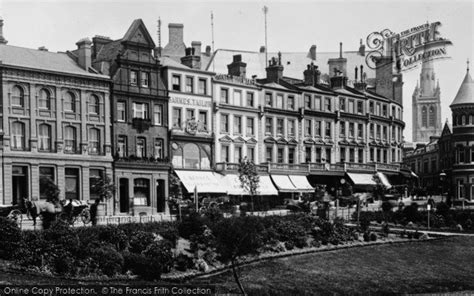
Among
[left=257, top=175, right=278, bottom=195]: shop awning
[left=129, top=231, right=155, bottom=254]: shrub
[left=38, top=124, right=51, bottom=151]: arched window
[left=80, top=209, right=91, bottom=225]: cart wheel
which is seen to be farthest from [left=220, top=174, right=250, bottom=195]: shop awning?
[left=129, top=231, right=155, bottom=254]: shrub

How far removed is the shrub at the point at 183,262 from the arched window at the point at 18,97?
86.7 ft

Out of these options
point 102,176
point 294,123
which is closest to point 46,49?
point 102,176

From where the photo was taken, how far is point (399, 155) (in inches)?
3556

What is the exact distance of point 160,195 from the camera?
62.9 meters

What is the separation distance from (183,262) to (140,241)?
7.78ft

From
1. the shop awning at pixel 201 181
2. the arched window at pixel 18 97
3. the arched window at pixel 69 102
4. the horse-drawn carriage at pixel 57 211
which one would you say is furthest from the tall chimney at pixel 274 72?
the horse-drawn carriage at pixel 57 211

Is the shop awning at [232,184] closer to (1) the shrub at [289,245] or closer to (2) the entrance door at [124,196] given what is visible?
(2) the entrance door at [124,196]

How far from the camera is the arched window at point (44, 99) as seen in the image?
55469 millimetres

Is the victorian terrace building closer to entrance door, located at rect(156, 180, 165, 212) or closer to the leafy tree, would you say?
entrance door, located at rect(156, 180, 165, 212)

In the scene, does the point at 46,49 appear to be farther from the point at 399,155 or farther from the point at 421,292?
the point at 399,155

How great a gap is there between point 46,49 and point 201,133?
577 inches

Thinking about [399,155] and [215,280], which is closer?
[215,280]

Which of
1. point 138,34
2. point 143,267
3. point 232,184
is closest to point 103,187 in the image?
point 138,34

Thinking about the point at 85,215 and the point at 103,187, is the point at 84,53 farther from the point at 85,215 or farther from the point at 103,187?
the point at 85,215
